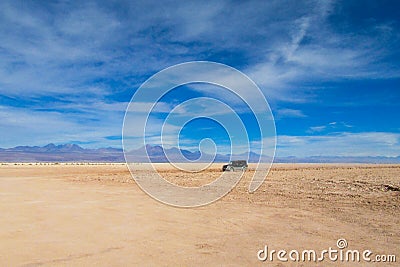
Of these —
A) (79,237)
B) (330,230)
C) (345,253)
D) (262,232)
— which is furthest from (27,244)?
(330,230)

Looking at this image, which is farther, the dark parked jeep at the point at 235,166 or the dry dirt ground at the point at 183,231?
the dark parked jeep at the point at 235,166

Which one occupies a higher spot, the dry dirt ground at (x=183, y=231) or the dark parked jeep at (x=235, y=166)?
the dark parked jeep at (x=235, y=166)

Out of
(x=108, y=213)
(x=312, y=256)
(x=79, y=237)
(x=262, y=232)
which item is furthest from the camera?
(x=108, y=213)

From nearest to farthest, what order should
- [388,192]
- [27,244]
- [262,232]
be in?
1. [27,244]
2. [262,232]
3. [388,192]

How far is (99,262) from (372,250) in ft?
20.6

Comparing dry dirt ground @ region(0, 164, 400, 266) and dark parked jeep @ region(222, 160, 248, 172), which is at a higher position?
dark parked jeep @ region(222, 160, 248, 172)

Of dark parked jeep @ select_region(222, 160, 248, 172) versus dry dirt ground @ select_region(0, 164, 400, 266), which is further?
dark parked jeep @ select_region(222, 160, 248, 172)

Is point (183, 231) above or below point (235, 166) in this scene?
below

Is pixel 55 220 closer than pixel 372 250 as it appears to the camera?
No

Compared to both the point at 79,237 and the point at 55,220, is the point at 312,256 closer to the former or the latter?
the point at 79,237

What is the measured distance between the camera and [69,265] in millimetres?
6801

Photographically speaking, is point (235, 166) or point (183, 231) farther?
point (235, 166)

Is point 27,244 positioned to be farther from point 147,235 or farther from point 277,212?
point 277,212

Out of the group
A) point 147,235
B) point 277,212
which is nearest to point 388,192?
point 277,212
